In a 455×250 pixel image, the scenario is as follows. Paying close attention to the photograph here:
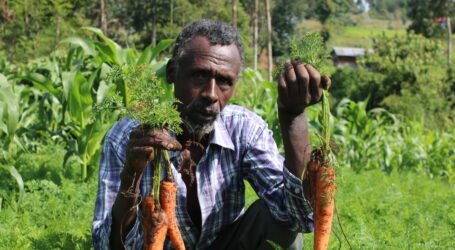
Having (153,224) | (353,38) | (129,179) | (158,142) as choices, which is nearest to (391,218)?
(153,224)

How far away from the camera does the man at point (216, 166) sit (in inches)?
87.3

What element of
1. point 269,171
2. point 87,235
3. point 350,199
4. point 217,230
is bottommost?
point 350,199

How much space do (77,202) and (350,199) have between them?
2.29m

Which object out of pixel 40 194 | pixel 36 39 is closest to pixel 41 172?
pixel 40 194

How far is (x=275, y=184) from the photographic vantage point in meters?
2.60

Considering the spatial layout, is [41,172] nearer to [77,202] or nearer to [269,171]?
[77,202]

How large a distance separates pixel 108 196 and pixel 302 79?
1022mm

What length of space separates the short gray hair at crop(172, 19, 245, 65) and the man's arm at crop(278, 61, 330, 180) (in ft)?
1.89

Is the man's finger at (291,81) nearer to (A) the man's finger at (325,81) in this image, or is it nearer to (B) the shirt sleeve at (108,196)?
(A) the man's finger at (325,81)

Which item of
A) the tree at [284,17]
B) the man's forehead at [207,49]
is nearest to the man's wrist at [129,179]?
the man's forehead at [207,49]

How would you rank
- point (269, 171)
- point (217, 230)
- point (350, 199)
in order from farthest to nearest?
point (350, 199), point (217, 230), point (269, 171)

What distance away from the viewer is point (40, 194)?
15.3ft

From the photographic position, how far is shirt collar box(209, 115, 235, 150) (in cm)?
264

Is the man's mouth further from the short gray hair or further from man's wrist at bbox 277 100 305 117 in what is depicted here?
man's wrist at bbox 277 100 305 117
